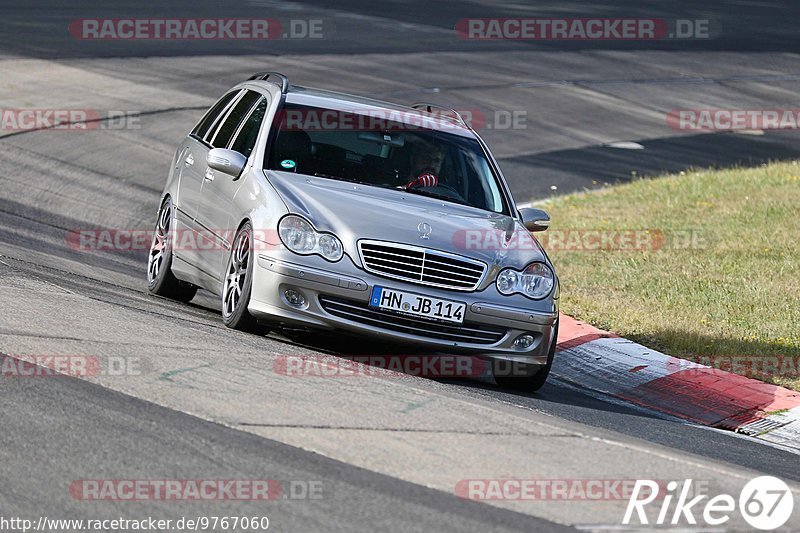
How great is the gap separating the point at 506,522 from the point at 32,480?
184cm

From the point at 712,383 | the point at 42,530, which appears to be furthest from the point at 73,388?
the point at 712,383

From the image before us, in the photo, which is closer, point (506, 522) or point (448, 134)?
point (506, 522)

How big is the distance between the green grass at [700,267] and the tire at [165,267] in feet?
10.7

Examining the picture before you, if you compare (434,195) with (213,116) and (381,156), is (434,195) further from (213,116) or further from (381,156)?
(213,116)

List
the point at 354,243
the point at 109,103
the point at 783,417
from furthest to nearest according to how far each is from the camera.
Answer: the point at 109,103
the point at 783,417
the point at 354,243

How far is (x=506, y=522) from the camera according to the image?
5.44 meters

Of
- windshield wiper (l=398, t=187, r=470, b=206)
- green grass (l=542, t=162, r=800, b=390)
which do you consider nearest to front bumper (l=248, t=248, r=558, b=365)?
windshield wiper (l=398, t=187, r=470, b=206)

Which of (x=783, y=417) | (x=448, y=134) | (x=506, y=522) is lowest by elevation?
(x=783, y=417)

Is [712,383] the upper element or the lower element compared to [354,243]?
lower

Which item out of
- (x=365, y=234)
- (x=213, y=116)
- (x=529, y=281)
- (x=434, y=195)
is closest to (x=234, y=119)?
(x=213, y=116)

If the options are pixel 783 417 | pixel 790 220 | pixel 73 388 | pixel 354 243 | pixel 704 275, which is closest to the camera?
pixel 73 388

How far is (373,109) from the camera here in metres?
10.1

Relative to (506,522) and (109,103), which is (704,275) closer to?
(506,522)

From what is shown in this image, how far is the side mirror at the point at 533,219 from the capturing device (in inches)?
381
